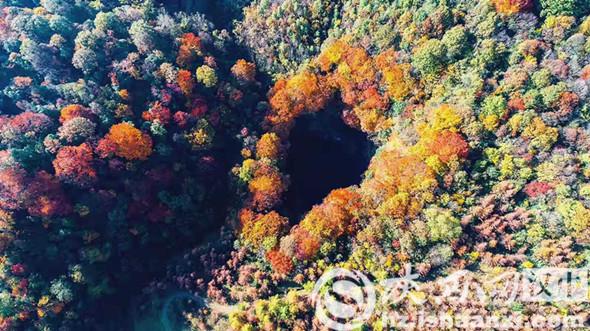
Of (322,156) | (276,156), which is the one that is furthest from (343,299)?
(322,156)

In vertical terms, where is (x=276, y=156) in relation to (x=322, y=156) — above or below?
below

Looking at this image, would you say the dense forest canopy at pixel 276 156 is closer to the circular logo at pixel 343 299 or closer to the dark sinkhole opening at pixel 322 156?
the dark sinkhole opening at pixel 322 156

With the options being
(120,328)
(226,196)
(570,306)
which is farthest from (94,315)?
(570,306)

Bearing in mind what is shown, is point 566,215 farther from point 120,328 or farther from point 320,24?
point 120,328

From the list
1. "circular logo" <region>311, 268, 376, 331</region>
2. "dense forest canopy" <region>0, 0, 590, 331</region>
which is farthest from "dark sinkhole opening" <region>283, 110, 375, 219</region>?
"circular logo" <region>311, 268, 376, 331</region>

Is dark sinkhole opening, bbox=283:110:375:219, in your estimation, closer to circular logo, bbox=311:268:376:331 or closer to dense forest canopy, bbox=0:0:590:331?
dense forest canopy, bbox=0:0:590:331

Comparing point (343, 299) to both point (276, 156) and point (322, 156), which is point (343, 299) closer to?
point (276, 156)
